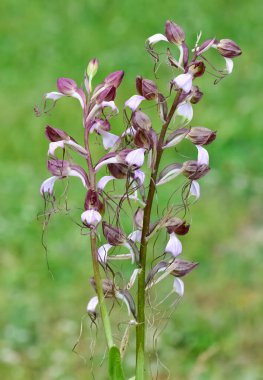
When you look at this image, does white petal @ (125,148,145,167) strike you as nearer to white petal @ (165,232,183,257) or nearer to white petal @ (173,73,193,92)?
white petal @ (173,73,193,92)

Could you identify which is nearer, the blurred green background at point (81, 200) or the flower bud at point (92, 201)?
the flower bud at point (92, 201)

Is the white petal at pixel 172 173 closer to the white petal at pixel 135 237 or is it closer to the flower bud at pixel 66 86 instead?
the white petal at pixel 135 237

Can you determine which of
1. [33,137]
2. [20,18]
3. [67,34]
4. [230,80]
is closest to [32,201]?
[33,137]

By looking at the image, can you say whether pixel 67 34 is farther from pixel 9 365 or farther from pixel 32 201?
pixel 9 365

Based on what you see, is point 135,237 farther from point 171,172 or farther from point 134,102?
point 134,102

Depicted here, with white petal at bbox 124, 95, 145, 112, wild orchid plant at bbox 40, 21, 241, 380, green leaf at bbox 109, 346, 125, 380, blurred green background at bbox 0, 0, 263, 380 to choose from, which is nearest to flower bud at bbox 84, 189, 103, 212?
wild orchid plant at bbox 40, 21, 241, 380

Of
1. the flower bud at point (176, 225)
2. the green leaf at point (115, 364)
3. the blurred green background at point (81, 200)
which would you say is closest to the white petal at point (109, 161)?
the flower bud at point (176, 225)

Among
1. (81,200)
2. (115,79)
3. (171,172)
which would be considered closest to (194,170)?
(171,172)
